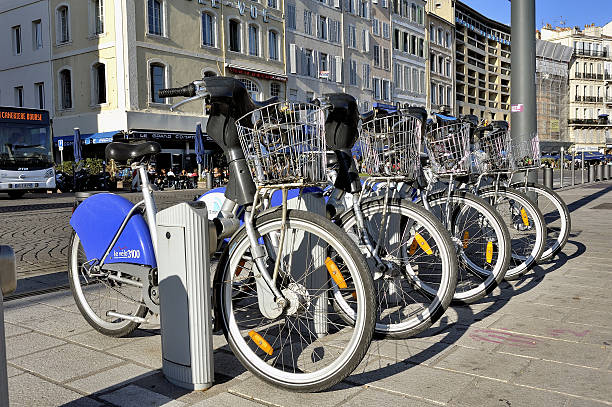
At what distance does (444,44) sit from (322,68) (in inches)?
1059

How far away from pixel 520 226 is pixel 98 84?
2925 cm

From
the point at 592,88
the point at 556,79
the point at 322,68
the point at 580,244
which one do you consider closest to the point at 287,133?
the point at 580,244

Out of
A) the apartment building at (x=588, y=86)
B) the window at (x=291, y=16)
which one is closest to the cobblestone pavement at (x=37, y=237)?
the window at (x=291, y=16)

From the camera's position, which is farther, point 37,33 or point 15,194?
point 37,33

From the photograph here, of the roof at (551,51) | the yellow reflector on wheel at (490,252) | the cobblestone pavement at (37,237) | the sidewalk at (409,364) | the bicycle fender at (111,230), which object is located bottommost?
the sidewalk at (409,364)

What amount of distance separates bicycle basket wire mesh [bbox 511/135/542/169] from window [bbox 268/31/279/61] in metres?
33.7

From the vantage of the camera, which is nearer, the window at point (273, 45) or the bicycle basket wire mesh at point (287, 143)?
the bicycle basket wire mesh at point (287, 143)

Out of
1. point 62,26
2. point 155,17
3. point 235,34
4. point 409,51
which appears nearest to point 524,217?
point 155,17

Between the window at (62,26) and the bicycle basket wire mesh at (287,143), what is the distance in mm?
32788

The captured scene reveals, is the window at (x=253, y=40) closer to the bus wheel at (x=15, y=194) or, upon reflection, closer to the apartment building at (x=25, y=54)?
the apartment building at (x=25, y=54)

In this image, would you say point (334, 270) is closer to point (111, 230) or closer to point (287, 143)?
point (287, 143)

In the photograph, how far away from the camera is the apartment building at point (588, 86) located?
285ft

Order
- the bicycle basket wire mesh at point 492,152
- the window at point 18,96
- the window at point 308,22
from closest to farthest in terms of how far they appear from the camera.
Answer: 1. the bicycle basket wire mesh at point 492,152
2. the window at point 18,96
3. the window at point 308,22

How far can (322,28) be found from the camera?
43625 millimetres
